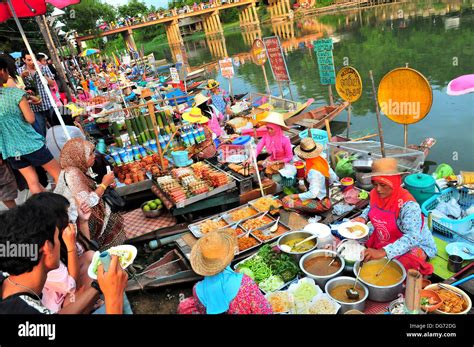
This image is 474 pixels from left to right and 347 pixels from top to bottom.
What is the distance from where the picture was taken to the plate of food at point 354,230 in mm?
4293

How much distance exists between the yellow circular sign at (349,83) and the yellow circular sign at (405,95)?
1.76 metres

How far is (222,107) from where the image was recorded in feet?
36.9

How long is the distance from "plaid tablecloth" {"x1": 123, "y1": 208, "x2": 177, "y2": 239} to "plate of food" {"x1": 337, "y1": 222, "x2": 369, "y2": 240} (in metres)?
3.08

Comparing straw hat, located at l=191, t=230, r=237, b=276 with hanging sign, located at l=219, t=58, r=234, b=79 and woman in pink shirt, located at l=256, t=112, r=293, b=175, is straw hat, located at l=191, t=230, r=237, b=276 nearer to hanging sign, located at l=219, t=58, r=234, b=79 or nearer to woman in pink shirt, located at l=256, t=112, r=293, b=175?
woman in pink shirt, located at l=256, t=112, r=293, b=175

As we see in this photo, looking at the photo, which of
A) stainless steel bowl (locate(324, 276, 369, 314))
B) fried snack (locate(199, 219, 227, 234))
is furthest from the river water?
fried snack (locate(199, 219, 227, 234))

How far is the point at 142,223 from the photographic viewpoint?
6.25m

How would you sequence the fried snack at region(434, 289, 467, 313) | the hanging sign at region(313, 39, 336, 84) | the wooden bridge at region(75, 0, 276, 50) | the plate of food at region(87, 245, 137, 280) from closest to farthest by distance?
the fried snack at region(434, 289, 467, 313) → the plate of food at region(87, 245, 137, 280) → the hanging sign at region(313, 39, 336, 84) → the wooden bridge at region(75, 0, 276, 50)

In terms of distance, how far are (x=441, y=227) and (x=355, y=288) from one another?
1.78 metres

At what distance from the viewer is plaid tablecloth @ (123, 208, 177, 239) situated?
5.98 meters

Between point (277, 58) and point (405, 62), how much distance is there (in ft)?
31.8

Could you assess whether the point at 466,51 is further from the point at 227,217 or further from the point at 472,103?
the point at 227,217
